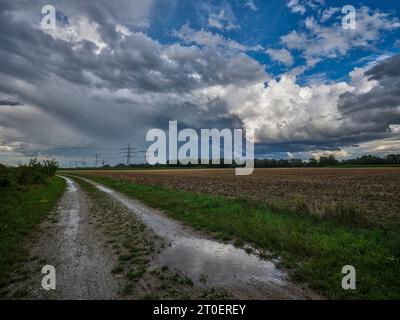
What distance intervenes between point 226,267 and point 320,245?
3.15m

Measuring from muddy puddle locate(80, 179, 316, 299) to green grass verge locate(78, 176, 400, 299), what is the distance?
0.61 m

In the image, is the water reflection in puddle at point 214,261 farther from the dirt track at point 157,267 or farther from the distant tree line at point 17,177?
the distant tree line at point 17,177

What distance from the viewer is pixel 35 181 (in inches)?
1236

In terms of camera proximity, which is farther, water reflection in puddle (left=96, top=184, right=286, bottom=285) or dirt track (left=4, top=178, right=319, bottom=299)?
water reflection in puddle (left=96, top=184, right=286, bottom=285)

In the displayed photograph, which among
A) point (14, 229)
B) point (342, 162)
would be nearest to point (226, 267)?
point (14, 229)

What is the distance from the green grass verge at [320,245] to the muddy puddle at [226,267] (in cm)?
61

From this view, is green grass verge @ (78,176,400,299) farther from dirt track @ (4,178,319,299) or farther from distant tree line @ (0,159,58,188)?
distant tree line @ (0,159,58,188)

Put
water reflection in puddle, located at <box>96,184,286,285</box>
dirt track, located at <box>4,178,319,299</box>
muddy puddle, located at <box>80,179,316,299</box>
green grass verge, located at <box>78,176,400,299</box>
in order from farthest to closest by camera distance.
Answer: water reflection in puddle, located at <box>96,184,286,285</box>
green grass verge, located at <box>78,176,400,299</box>
muddy puddle, located at <box>80,179,316,299</box>
dirt track, located at <box>4,178,319,299</box>

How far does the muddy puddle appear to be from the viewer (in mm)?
5340

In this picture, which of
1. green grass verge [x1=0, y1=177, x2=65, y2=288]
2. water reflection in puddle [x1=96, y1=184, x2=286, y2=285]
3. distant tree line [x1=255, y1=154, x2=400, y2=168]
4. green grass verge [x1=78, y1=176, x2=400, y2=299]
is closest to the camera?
green grass verge [x1=78, y1=176, x2=400, y2=299]

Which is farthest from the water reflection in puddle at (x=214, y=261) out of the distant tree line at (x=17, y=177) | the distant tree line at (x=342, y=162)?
the distant tree line at (x=342, y=162)

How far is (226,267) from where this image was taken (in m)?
6.59

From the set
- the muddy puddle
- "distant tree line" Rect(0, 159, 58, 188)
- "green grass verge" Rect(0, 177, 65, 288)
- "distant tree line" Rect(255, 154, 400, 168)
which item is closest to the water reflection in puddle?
the muddy puddle
